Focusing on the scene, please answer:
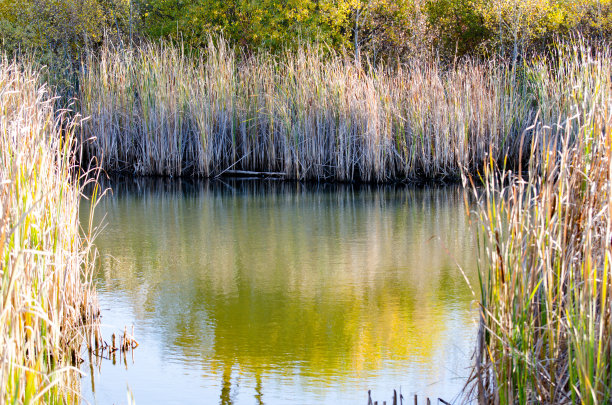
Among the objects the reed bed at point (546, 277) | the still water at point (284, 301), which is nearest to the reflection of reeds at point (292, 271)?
the still water at point (284, 301)

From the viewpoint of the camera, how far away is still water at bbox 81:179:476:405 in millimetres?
3373

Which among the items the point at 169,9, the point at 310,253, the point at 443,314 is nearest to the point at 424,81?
the point at 310,253

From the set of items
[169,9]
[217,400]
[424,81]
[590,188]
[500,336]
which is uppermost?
[169,9]

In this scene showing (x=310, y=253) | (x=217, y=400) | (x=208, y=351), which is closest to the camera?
(x=217, y=400)

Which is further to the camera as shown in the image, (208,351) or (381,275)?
(381,275)

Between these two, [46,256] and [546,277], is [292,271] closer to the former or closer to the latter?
[46,256]

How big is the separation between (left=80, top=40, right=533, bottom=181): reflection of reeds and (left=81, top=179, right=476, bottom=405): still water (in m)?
1.53

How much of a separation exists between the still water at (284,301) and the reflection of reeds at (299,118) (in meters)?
1.53

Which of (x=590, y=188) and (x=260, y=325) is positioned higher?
(x=590, y=188)

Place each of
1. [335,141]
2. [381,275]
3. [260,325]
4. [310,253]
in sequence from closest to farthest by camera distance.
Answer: [260,325] < [381,275] < [310,253] < [335,141]

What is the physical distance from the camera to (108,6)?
17.7m

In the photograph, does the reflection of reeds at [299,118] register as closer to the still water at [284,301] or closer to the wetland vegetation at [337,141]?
the wetland vegetation at [337,141]

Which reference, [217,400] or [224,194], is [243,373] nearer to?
[217,400]

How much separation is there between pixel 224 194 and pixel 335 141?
5.59 feet
